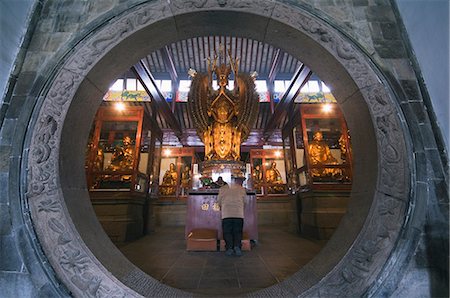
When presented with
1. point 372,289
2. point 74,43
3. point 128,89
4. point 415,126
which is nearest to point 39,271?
point 74,43

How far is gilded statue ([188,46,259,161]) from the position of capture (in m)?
7.65

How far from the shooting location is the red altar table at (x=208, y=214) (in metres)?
4.73

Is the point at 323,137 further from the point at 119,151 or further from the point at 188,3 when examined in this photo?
the point at 119,151

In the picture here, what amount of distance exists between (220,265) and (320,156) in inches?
161

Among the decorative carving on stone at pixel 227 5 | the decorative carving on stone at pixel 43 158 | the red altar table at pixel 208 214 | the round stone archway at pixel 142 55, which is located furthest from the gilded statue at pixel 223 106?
the decorative carving on stone at pixel 43 158

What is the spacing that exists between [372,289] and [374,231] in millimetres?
410

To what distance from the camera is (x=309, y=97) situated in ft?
22.0

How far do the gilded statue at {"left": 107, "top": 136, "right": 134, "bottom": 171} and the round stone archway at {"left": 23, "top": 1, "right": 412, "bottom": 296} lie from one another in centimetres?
342

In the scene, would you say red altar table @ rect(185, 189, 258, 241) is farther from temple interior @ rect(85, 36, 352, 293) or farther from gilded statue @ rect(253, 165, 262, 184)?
gilded statue @ rect(253, 165, 262, 184)

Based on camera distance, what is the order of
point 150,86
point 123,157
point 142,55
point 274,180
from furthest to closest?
point 274,180
point 150,86
point 123,157
point 142,55

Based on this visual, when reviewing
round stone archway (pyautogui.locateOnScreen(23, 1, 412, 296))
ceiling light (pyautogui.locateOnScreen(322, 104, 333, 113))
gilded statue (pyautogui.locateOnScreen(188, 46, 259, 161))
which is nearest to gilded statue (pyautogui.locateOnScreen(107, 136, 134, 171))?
gilded statue (pyautogui.locateOnScreen(188, 46, 259, 161))

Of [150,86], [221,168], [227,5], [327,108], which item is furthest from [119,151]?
[327,108]

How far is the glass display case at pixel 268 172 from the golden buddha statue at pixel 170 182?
11.6 feet

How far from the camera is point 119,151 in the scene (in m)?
5.85
